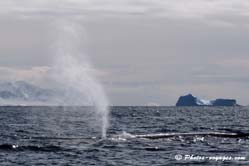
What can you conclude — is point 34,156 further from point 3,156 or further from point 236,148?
point 236,148

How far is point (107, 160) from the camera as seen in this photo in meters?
52.5

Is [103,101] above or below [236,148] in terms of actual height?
above

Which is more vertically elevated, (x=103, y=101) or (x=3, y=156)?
(x=103, y=101)

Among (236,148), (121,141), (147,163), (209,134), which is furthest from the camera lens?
(209,134)

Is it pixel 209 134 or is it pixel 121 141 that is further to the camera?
pixel 209 134

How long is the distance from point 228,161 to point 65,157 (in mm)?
12254

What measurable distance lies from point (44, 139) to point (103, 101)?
365 inches

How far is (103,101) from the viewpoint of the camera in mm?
76188

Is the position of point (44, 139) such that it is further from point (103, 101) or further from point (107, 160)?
point (107, 160)

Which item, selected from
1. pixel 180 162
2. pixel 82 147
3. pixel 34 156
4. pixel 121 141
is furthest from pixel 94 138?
pixel 180 162

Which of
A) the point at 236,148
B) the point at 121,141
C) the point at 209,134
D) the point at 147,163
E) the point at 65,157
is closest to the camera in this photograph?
the point at 147,163

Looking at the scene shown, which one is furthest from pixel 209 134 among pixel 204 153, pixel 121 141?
pixel 204 153

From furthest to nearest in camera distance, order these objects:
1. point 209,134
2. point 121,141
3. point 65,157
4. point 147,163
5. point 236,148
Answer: point 209,134 → point 121,141 → point 236,148 → point 65,157 → point 147,163

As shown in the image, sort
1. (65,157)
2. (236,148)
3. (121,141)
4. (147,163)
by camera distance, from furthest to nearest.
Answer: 1. (121,141)
2. (236,148)
3. (65,157)
4. (147,163)
